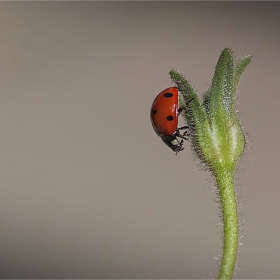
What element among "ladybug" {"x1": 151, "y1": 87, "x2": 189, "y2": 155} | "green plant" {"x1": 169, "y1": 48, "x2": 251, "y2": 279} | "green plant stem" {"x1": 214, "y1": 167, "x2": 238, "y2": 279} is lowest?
"green plant stem" {"x1": 214, "y1": 167, "x2": 238, "y2": 279}

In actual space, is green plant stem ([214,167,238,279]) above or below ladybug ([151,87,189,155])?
below

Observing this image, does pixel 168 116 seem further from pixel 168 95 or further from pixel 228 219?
pixel 228 219

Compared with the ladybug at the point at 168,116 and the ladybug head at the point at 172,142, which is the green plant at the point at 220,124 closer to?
the ladybug at the point at 168,116

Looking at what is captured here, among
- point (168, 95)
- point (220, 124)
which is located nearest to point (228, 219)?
point (220, 124)

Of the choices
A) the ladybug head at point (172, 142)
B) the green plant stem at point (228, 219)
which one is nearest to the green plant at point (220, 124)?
the green plant stem at point (228, 219)

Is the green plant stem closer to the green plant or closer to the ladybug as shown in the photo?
the green plant

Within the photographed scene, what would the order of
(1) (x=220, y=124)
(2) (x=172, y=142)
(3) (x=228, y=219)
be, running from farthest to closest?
(2) (x=172, y=142), (1) (x=220, y=124), (3) (x=228, y=219)

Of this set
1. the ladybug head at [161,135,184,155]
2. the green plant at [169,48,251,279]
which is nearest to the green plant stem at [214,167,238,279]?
the green plant at [169,48,251,279]
